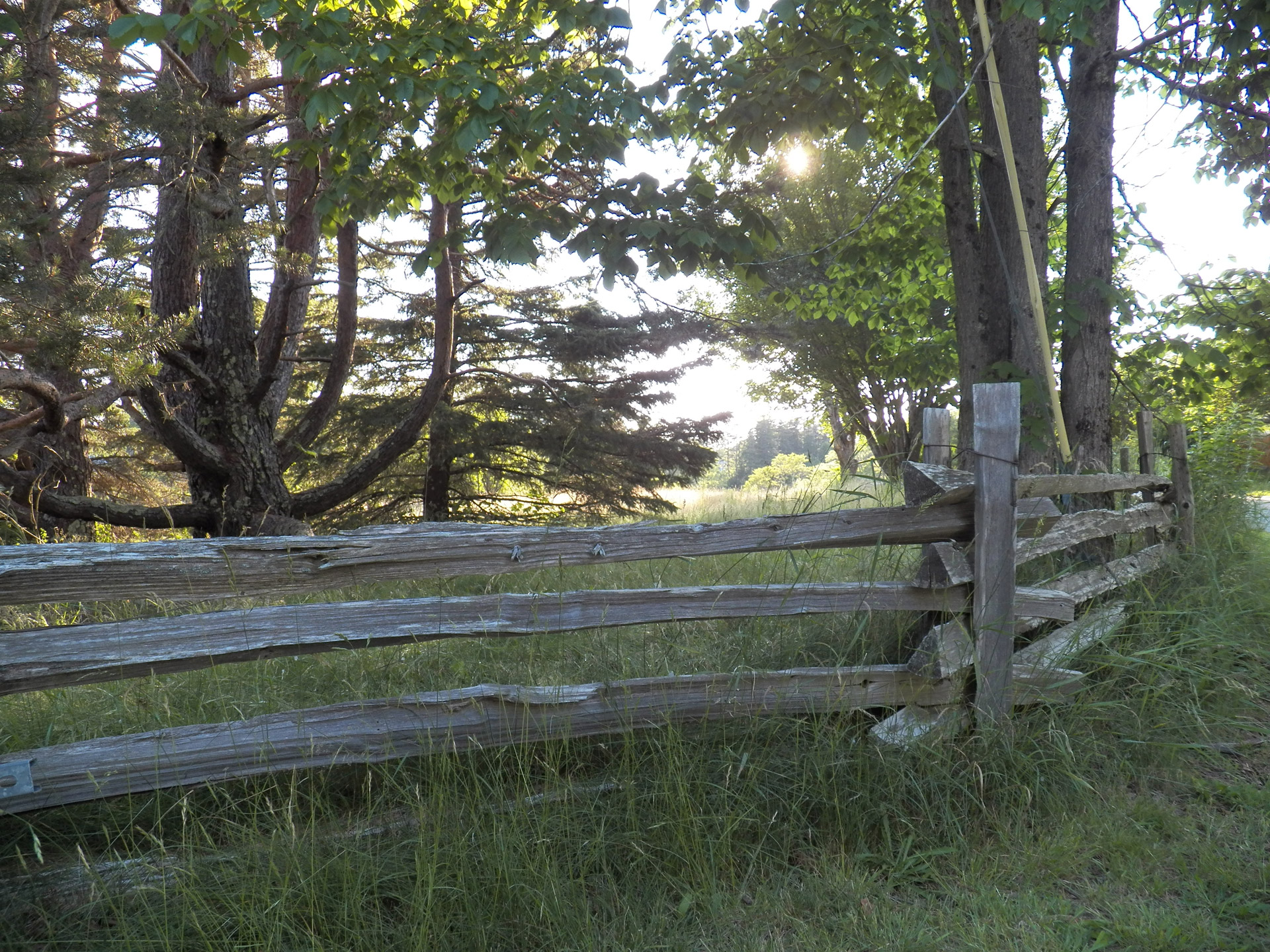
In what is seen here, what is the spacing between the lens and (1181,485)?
19.0 feet

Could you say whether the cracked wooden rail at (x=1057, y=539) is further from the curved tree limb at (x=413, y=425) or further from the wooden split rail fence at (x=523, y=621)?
the curved tree limb at (x=413, y=425)

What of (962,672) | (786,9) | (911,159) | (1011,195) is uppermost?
(786,9)

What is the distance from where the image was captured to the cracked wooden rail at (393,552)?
2277 millimetres

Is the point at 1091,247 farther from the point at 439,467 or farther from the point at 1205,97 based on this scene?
the point at 439,467

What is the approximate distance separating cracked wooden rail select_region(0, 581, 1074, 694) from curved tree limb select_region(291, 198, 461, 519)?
276 inches

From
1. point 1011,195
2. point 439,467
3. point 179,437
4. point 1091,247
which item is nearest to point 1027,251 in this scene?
point 1011,195

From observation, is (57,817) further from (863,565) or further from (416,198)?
→ (416,198)

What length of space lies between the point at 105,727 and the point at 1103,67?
735cm

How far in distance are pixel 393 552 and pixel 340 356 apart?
7.31 metres

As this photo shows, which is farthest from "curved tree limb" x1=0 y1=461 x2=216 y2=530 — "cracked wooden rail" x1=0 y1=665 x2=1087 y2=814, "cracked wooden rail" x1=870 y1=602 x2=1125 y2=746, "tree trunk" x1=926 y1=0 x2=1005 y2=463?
"tree trunk" x1=926 y1=0 x2=1005 y2=463

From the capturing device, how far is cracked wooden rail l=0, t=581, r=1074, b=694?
230 cm

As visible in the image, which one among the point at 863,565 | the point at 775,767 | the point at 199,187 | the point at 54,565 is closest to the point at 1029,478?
the point at 863,565

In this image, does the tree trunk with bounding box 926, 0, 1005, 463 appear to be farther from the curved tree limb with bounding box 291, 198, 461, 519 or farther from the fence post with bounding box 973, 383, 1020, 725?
the curved tree limb with bounding box 291, 198, 461, 519

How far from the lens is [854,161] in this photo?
56.5ft
